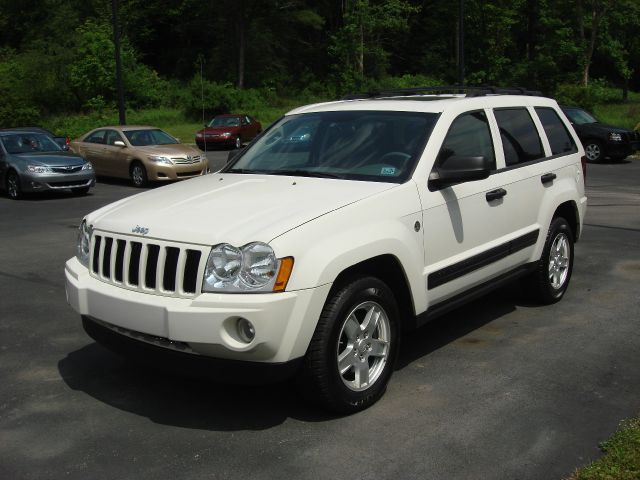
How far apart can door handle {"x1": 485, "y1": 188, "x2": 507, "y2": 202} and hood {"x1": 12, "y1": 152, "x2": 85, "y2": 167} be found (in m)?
12.0

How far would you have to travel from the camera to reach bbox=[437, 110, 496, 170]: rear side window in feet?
17.0

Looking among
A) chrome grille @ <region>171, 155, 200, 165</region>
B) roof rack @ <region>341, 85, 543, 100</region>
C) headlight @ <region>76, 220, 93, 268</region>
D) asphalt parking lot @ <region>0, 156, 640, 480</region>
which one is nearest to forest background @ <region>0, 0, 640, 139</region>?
chrome grille @ <region>171, 155, 200, 165</region>

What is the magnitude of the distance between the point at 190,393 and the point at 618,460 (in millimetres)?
2490

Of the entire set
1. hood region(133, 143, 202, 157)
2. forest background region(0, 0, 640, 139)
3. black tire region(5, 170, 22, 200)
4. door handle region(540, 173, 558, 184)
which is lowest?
black tire region(5, 170, 22, 200)

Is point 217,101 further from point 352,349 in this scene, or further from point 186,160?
point 352,349

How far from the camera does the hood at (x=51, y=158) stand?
15562mm

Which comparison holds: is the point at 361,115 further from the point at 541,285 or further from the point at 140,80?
the point at 140,80

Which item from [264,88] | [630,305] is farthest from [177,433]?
[264,88]

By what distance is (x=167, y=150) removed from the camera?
59.0 ft

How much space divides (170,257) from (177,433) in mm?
963

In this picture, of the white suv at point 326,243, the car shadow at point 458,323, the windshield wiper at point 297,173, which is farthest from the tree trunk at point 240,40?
the windshield wiper at point 297,173

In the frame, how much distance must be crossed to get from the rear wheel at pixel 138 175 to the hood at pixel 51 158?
193cm

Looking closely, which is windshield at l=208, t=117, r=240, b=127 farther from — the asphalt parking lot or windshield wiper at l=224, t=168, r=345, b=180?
windshield wiper at l=224, t=168, r=345, b=180

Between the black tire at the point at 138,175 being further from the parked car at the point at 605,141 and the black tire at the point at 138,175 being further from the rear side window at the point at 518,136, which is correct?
the rear side window at the point at 518,136
